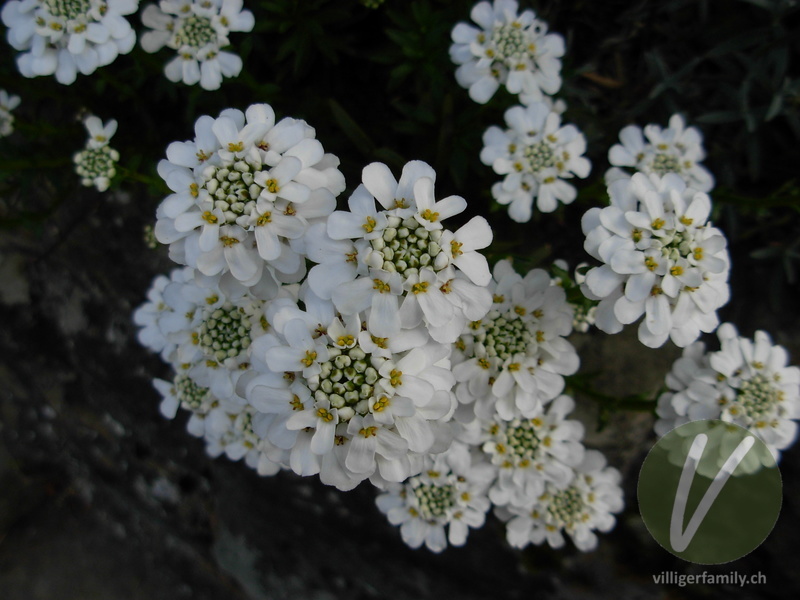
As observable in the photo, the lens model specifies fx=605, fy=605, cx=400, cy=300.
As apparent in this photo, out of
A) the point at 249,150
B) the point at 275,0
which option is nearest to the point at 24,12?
the point at 275,0

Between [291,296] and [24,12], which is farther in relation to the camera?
[24,12]

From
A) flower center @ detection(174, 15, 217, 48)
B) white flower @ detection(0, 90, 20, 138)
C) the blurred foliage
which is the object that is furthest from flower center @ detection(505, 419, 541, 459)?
white flower @ detection(0, 90, 20, 138)

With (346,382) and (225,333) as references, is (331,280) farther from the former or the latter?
(225,333)

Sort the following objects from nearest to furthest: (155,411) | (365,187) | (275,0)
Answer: (365,187), (275,0), (155,411)

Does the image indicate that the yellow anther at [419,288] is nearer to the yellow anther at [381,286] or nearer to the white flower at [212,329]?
the yellow anther at [381,286]

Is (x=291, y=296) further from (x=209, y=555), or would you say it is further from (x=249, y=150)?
(x=209, y=555)

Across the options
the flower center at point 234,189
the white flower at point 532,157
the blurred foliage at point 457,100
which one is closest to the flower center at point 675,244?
the white flower at point 532,157

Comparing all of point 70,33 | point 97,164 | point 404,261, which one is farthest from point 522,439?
point 70,33
